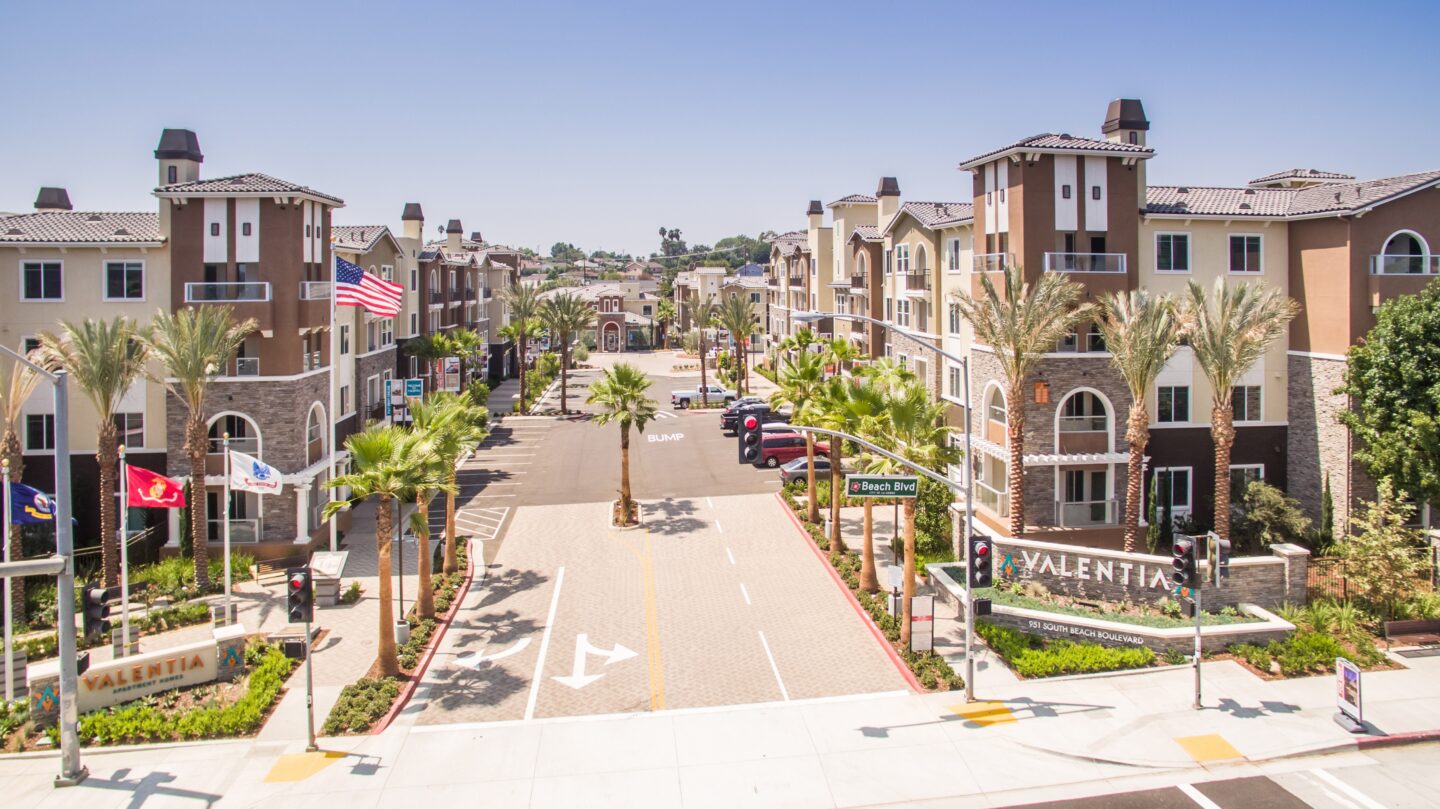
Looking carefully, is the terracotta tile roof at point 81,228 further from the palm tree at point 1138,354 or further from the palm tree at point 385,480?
the palm tree at point 1138,354

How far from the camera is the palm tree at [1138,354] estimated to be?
101 ft

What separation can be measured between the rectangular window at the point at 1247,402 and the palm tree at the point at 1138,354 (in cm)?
669

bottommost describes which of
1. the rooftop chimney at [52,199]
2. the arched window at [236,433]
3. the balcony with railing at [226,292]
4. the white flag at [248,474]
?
the white flag at [248,474]

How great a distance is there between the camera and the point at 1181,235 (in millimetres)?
36000

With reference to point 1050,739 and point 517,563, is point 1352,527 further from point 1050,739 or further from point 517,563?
point 517,563

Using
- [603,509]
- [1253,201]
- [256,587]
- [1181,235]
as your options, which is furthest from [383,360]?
[1253,201]

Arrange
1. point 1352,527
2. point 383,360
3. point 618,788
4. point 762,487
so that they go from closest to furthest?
point 618,788 → point 1352,527 → point 762,487 → point 383,360

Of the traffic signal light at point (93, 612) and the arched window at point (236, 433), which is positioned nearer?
the traffic signal light at point (93, 612)

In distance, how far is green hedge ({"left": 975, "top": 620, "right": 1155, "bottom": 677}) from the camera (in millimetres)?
24016

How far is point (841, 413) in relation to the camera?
2870cm

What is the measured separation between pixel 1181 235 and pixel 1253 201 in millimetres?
3771

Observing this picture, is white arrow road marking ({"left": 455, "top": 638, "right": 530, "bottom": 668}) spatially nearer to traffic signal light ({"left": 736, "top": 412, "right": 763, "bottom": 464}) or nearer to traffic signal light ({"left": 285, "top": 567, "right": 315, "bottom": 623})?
traffic signal light ({"left": 285, "top": 567, "right": 315, "bottom": 623})

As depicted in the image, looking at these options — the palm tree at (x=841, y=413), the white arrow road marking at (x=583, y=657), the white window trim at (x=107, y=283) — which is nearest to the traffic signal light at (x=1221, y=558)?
the palm tree at (x=841, y=413)

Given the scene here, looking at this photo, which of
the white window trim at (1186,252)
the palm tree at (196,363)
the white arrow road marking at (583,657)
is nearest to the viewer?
the white arrow road marking at (583,657)
